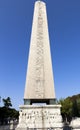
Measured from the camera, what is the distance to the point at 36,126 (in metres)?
9.37

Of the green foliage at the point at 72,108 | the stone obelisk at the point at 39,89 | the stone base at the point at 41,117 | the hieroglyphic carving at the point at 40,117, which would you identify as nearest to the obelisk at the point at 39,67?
the stone obelisk at the point at 39,89

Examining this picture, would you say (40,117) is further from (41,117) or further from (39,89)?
(39,89)

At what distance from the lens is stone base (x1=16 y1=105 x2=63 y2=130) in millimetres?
9375

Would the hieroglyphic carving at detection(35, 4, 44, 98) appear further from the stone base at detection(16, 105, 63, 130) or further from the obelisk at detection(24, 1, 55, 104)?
the stone base at detection(16, 105, 63, 130)

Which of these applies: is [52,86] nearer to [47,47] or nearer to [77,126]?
[47,47]

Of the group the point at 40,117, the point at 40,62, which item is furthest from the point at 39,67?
the point at 40,117

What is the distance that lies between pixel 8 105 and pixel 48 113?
4234cm

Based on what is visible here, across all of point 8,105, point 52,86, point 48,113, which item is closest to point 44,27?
point 52,86

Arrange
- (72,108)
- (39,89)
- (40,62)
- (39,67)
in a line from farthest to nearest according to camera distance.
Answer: (72,108), (40,62), (39,67), (39,89)

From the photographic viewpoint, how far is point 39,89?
1012cm

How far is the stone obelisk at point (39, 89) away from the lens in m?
9.47

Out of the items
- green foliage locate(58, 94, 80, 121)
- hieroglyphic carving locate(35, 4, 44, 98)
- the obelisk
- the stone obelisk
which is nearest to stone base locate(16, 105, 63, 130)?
the stone obelisk

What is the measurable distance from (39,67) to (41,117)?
114 inches

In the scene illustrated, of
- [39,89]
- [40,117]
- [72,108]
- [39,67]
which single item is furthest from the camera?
[72,108]
